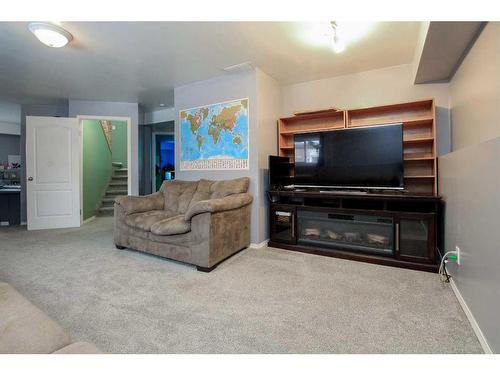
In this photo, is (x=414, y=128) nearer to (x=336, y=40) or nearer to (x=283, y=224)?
(x=336, y=40)

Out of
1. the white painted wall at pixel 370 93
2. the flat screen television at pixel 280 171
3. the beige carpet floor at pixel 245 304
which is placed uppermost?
the white painted wall at pixel 370 93

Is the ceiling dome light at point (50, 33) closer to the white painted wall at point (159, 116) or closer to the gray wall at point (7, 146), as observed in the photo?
the white painted wall at point (159, 116)

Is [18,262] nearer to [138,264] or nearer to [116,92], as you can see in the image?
[138,264]

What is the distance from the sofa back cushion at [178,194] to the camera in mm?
3254

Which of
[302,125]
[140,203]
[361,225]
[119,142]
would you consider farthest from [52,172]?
[361,225]

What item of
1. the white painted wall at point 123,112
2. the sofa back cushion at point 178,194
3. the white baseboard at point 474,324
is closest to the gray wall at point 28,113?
the white painted wall at point 123,112

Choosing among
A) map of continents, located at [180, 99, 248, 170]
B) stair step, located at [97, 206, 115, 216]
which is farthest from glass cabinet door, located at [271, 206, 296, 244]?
stair step, located at [97, 206, 115, 216]

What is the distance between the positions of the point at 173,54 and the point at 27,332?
9.09 ft

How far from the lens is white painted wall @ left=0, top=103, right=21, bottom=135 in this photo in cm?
505

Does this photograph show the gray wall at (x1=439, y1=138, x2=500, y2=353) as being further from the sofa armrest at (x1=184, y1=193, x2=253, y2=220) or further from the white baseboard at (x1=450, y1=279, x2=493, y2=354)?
the sofa armrest at (x1=184, y1=193, x2=253, y2=220)

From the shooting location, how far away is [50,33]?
7.27 feet
